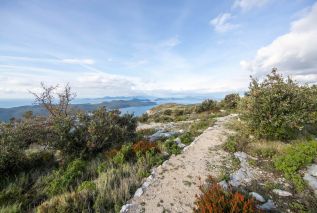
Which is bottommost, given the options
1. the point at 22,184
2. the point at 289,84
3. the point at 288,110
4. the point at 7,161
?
the point at 22,184

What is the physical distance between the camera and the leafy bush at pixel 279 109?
9031 mm

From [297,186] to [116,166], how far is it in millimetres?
6306

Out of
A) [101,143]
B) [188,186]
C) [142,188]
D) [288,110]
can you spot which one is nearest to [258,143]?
[288,110]

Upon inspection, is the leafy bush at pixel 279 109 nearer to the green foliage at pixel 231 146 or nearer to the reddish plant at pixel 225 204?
the green foliage at pixel 231 146

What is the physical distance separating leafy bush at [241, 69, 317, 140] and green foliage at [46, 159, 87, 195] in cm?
814

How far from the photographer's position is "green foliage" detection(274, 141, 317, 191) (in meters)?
6.34

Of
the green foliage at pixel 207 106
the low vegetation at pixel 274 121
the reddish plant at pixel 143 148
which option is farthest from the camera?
the green foliage at pixel 207 106

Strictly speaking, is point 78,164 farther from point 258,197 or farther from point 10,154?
point 258,197

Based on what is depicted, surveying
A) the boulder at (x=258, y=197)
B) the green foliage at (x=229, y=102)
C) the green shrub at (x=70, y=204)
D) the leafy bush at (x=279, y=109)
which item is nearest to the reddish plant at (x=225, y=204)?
the boulder at (x=258, y=197)

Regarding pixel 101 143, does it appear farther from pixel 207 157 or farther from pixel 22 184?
pixel 207 157

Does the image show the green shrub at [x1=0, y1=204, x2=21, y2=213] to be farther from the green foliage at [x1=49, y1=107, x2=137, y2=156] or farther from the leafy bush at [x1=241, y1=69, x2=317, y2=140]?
the leafy bush at [x1=241, y1=69, x2=317, y2=140]

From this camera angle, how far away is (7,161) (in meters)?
8.13

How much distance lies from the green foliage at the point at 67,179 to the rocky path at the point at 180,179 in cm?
265

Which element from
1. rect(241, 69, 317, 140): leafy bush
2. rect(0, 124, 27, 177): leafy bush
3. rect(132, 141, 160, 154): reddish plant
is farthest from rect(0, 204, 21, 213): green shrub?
rect(241, 69, 317, 140): leafy bush
